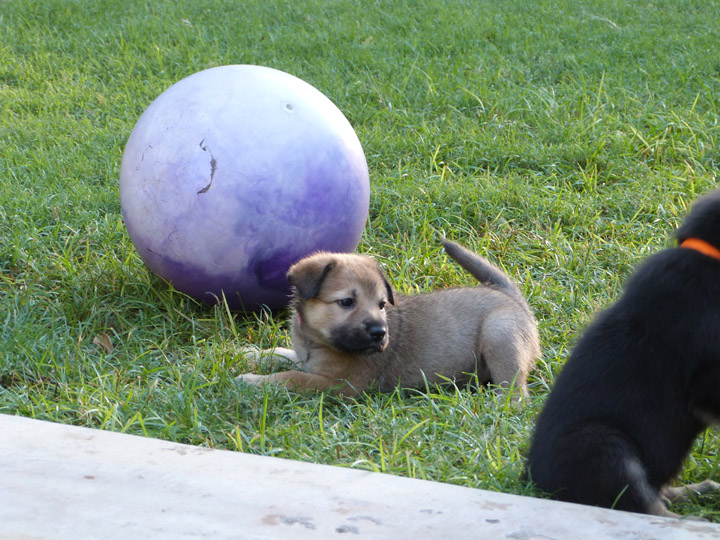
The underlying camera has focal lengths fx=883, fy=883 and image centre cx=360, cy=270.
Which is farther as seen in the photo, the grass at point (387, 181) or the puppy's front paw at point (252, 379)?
the puppy's front paw at point (252, 379)

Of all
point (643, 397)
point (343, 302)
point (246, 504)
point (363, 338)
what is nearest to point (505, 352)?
point (363, 338)

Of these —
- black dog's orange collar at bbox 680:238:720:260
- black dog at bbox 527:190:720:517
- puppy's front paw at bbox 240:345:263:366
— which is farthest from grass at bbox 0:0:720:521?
black dog's orange collar at bbox 680:238:720:260

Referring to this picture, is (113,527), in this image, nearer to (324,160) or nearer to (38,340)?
(38,340)

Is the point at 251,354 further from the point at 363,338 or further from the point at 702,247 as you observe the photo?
the point at 702,247

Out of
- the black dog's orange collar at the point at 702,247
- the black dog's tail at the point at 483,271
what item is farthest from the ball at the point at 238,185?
the black dog's orange collar at the point at 702,247

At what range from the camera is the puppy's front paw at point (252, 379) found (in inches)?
168

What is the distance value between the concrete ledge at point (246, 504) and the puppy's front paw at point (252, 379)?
136cm

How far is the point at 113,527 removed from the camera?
2.33 metres

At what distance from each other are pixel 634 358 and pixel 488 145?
448 cm

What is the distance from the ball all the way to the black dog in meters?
2.14

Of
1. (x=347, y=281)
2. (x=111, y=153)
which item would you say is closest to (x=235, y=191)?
(x=347, y=281)

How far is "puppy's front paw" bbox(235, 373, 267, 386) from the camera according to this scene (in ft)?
14.0

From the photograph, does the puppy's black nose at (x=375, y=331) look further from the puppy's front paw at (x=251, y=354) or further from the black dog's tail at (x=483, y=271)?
the black dog's tail at (x=483, y=271)

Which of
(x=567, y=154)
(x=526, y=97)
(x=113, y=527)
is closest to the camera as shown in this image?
Answer: (x=113, y=527)
